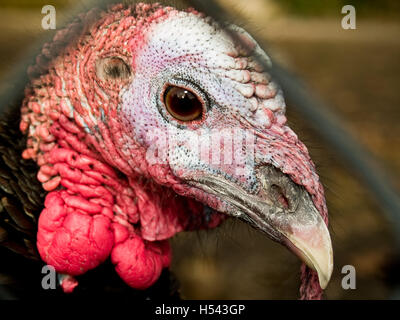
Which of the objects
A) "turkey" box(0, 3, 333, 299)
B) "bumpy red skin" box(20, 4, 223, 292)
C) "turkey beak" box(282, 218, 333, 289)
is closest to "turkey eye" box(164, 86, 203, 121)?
"turkey" box(0, 3, 333, 299)

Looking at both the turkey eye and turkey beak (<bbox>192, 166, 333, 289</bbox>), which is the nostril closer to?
turkey beak (<bbox>192, 166, 333, 289</bbox>)

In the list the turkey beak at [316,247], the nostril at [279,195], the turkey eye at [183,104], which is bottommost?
the turkey beak at [316,247]

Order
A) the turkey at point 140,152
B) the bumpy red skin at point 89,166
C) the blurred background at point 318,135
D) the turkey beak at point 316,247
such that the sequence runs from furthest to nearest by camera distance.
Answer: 1. the blurred background at point 318,135
2. the bumpy red skin at point 89,166
3. the turkey at point 140,152
4. the turkey beak at point 316,247

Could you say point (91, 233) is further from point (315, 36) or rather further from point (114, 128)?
point (315, 36)

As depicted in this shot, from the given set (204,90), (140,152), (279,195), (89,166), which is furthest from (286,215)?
(89,166)

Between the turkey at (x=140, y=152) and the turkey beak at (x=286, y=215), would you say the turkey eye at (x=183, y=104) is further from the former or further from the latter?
the turkey beak at (x=286, y=215)

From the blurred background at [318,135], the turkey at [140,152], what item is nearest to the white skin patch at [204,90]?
the turkey at [140,152]

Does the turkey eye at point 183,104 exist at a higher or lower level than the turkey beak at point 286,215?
higher
